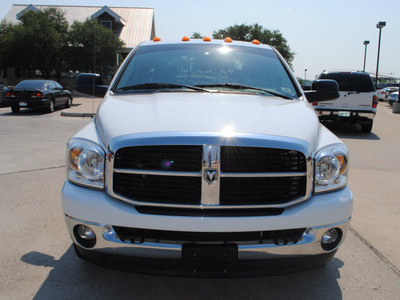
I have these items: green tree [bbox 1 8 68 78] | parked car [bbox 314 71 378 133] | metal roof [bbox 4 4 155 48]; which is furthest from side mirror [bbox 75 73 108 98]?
metal roof [bbox 4 4 155 48]

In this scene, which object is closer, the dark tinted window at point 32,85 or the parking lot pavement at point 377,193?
the parking lot pavement at point 377,193

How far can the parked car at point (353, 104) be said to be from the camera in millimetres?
12203

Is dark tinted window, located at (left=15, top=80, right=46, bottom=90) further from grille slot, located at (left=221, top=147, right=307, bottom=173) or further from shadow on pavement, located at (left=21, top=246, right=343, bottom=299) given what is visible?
grille slot, located at (left=221, top=147, right=307, bottom=173)

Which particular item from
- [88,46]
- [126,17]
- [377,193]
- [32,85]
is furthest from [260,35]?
[377,193]

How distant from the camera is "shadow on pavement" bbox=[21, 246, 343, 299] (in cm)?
288

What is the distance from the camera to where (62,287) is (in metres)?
2.94

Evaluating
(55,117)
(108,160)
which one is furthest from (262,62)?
(55,117)

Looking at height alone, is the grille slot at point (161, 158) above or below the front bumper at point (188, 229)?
above

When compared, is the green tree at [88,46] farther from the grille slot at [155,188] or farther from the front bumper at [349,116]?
the grille slot at [155,188]

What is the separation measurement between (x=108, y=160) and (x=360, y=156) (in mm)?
7375

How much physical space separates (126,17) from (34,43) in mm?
11674

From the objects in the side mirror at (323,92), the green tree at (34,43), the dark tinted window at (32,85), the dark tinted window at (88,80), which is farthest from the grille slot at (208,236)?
the green tree at (34,43)

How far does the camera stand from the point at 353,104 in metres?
12.3

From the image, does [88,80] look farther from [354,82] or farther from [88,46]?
[88,46]
